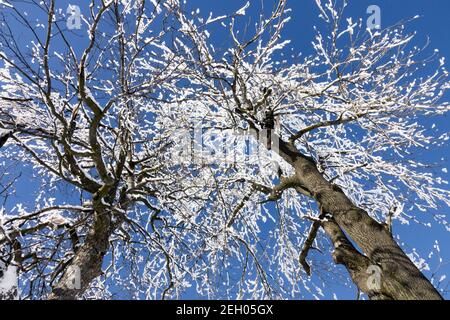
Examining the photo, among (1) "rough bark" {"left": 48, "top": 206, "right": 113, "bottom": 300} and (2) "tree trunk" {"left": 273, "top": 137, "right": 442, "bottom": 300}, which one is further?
(1) "rough bark" {"left": 48, "top": 206, "right": 113, "bottom": 300}

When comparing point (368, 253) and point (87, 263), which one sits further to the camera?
point (87, 263)

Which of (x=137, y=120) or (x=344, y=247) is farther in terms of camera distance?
(x=137, y=120)

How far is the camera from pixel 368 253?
8.50 ft

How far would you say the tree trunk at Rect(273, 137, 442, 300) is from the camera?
2175mm

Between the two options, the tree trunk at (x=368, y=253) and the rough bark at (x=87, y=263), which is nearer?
the tree trunk at (x=368, y=253)

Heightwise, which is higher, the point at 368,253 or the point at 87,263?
the point at 87,263

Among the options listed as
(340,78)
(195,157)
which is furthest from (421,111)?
(195,157)

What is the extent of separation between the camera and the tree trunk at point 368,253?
2.18 m

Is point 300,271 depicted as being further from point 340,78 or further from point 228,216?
point 340,78
